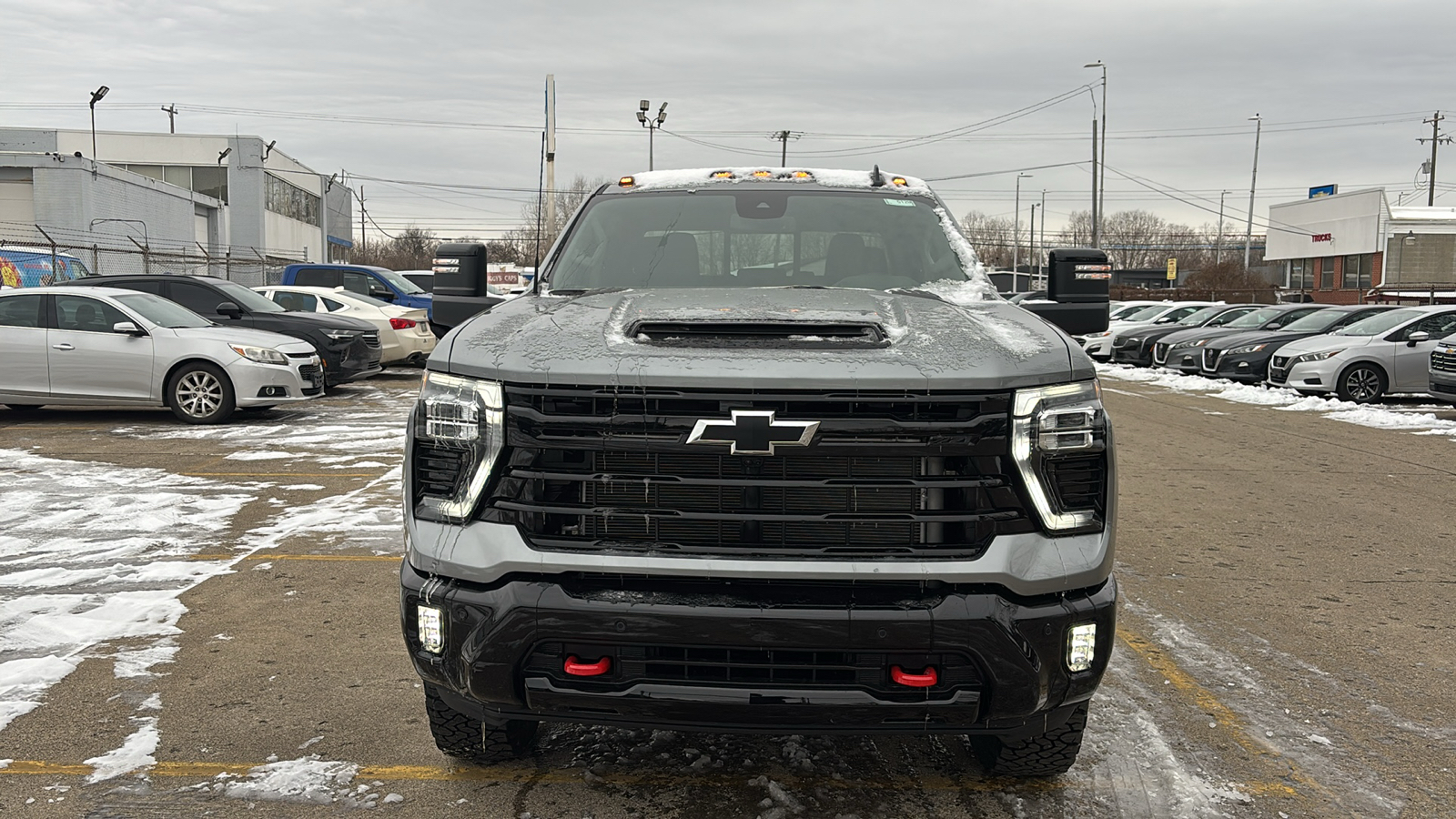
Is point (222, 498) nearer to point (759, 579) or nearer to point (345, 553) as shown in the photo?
point (345, 553)

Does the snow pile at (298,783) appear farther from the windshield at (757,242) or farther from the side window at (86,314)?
the side window at (86,314)

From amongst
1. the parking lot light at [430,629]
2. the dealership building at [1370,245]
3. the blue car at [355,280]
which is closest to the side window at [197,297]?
the blue car at [355,280]

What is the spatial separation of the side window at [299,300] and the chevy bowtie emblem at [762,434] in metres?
16.8

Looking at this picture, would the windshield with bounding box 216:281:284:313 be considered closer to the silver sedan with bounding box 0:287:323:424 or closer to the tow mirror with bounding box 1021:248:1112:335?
the silver sedan with bounding box 0:287:323:424

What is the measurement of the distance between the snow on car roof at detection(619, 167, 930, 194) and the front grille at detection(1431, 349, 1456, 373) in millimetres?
12393

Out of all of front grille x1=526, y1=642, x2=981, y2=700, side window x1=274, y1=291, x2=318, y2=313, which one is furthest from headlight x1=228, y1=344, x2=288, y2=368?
front grille x1=526, y1=642, x2=981, y2=700

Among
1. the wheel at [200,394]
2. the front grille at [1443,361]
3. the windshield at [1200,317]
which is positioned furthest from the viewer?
the windshield at [1200,317]

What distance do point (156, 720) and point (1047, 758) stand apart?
3.08 meters

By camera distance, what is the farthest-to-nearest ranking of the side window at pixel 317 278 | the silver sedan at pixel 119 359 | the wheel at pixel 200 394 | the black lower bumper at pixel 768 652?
1. the side window at pixel 317 278
2. the wheel at pixel 200 394
3. the silver sedan at pixel 119 359
4. the black lower bumper at pixel 768 652

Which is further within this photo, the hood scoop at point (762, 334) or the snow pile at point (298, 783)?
the snow pile at point (298, 783)

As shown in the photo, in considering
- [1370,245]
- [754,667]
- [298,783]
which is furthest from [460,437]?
[1370,245]

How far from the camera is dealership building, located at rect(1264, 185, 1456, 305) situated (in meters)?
58.2

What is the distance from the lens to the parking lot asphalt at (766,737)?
341 centimetres

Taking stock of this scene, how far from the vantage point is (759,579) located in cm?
286
